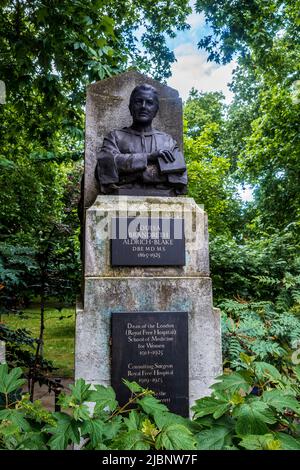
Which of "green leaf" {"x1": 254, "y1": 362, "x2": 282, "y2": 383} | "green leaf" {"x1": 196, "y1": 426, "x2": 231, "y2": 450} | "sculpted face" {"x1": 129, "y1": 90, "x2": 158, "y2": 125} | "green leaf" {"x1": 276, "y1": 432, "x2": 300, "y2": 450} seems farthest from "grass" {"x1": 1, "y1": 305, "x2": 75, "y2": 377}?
"green leaf" {"x1": 276, "y1": 432, "x2": 300, "y2": 450}

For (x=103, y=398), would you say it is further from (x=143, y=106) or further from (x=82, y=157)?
(x=82, y=157)

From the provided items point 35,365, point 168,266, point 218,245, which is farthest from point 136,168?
point 218,245

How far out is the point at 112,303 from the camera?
3605mm

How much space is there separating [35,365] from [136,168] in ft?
8.25

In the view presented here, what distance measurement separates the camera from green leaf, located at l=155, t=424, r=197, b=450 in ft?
4.16

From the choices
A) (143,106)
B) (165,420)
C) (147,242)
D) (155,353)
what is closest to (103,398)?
(165,420)

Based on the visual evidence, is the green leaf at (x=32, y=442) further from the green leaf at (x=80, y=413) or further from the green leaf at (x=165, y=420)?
the green leaf at (x=165, y=420)

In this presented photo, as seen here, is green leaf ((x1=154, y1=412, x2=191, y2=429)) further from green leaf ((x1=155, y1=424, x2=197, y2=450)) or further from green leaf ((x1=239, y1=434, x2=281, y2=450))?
green leaf ((x1=239, y1=434, x2=281, y2=450))

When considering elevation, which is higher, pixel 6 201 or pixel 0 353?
pixel 6 201

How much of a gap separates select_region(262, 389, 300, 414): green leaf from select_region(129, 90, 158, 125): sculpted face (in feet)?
10.9

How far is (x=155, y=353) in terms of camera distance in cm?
361

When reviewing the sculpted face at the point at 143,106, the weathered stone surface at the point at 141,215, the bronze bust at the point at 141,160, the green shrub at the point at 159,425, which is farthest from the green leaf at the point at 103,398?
the sculpted face at the point at 143,106

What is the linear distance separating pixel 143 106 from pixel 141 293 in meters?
1.93
